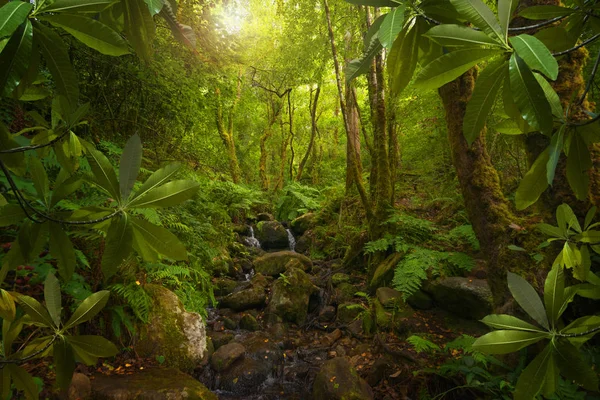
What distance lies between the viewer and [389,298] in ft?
13.8

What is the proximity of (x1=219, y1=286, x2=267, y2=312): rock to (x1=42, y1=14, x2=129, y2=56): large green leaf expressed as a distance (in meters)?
5.39

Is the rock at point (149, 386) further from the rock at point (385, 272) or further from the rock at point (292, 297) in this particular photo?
the rock at point (385, 272)

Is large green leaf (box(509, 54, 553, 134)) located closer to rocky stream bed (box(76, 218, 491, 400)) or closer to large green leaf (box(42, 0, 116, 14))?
large green leaf (box(42, 0, 116, 14))

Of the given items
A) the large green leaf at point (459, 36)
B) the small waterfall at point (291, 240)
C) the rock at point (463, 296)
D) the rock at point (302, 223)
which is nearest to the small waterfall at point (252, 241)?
the small waterfall at point (291, 240)

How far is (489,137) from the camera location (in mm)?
5855

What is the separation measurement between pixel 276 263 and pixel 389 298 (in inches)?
135

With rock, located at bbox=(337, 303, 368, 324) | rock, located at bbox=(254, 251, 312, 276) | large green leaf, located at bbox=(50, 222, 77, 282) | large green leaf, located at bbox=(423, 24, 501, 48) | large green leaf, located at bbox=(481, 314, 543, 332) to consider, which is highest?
large green leaf, located at bbox=(423, 24, 501, 48)

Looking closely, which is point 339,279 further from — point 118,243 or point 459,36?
point 459,36

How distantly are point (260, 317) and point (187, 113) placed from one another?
3.97 meters

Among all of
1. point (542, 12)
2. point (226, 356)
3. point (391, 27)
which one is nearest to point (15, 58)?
point (391, 27)

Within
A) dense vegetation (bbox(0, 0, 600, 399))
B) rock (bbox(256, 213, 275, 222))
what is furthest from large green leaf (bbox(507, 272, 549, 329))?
rock (bbox(256, 213, 275, 222))

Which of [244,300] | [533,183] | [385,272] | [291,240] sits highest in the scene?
[533,183]

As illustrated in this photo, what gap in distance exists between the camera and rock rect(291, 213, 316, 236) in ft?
32.8

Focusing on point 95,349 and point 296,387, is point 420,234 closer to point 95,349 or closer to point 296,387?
point 296,387
